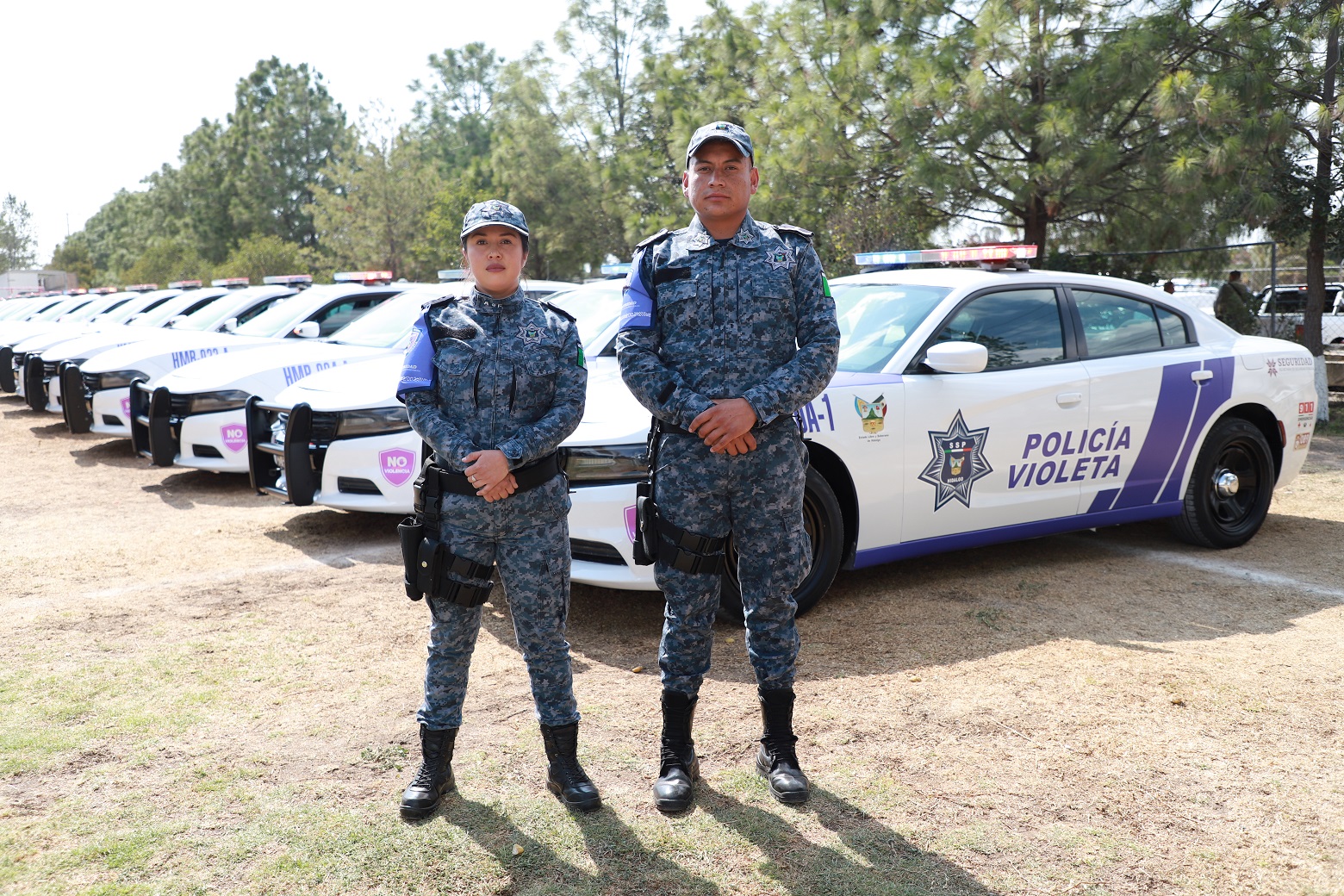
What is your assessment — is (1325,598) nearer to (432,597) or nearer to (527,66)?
(432,597)

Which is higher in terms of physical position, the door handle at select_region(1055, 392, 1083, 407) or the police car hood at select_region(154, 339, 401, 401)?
the police car hood at select_region(154, 339, 401, 401)

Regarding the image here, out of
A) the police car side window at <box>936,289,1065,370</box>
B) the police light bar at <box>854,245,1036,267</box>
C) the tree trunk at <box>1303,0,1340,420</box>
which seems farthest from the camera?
the tree trunk at <box>1303,0,1340,420</box>

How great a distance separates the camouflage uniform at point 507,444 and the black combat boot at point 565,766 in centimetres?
3

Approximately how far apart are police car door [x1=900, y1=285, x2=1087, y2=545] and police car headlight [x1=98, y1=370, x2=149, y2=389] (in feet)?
25.0

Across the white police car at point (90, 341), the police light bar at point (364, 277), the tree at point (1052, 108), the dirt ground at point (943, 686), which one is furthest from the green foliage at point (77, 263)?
the dirt ground at point (943, 686)

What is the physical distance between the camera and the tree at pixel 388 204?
30.1 m

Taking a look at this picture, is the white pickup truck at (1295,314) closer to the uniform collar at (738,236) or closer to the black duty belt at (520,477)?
the uniform collar at (738,236)

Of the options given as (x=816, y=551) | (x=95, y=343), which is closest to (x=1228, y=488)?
(x=816, y=551)

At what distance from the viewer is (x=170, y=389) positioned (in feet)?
25.7

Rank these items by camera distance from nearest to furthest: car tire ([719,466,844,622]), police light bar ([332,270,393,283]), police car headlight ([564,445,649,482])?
police car headlight ([564,445,649,482]) → car tire ([719,466,844,622]) → police light bar ([332,270,393,283])

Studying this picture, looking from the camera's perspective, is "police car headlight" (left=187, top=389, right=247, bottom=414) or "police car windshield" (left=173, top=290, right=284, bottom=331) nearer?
"police car headlight" (left=187, top=389, right=247, bottom=414)

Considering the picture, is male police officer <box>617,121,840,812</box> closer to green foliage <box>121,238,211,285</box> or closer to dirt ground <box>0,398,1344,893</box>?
dirt ground <box>0,398,1344,893</box>

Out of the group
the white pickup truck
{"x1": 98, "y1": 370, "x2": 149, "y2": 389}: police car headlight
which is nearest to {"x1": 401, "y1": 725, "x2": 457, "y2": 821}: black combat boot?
{"x1": 98, "y1": 370, "x2": 149, "y2": 389}: police car headlight

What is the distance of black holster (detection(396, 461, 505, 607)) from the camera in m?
3.05
